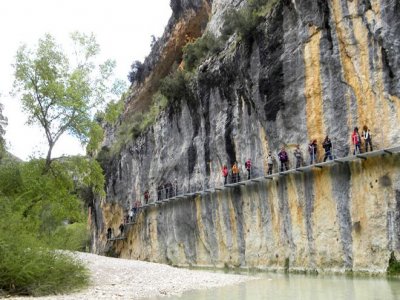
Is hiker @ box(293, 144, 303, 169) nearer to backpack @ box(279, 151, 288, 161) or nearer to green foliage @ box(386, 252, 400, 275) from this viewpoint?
backpack @ box(279, 151, 288, 161)

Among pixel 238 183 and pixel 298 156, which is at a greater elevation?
pixel 298 156

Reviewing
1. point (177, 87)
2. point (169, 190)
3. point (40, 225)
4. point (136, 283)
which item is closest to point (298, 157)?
point (136, 283)

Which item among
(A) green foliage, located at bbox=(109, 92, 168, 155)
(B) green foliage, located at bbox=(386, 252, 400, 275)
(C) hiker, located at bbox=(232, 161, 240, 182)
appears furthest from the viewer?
(A) green foliage, located at bbox=(109, 92, 168, 155)

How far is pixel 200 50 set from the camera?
105ft

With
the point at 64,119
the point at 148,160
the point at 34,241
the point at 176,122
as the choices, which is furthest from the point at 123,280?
the point at 148,160

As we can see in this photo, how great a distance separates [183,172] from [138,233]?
344 inches

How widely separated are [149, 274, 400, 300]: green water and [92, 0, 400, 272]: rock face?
300 centimetres

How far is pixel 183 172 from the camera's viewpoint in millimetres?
31359

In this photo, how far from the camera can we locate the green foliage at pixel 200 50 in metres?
28.9

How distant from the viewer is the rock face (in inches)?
676

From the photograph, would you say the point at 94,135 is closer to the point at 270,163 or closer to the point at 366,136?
the point at 270,163

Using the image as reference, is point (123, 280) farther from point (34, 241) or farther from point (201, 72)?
point (201, 72)

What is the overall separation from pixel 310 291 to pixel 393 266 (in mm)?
4771

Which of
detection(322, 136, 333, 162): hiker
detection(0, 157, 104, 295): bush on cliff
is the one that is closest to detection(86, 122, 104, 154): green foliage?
detection(0, 157, 104, 295): bush on cliff
